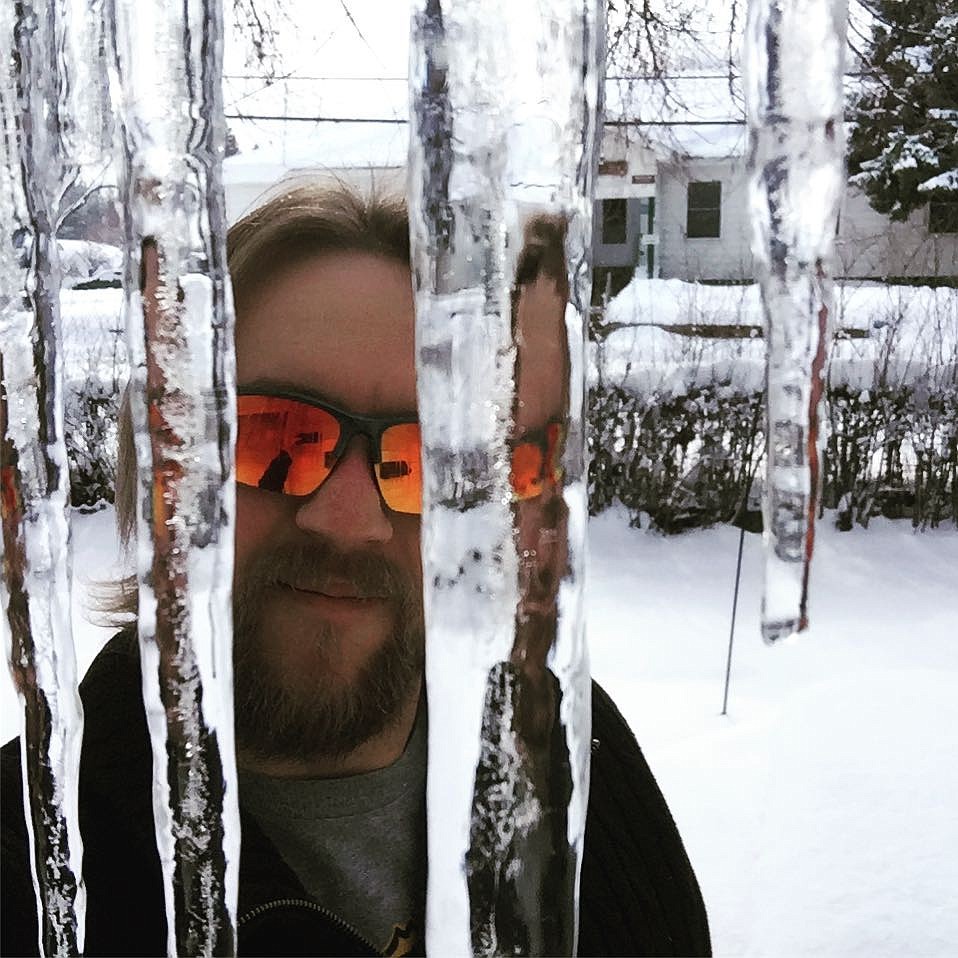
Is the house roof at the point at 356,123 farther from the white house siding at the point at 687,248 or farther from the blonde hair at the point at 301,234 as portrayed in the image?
the blonde hair at the point at 301,234

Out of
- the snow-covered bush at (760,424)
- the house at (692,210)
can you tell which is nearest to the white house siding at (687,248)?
the house at (692,210)

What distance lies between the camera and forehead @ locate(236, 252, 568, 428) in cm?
85

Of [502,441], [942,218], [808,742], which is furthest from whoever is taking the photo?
[942,218]

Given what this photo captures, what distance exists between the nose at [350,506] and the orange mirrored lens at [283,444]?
0.05 feet

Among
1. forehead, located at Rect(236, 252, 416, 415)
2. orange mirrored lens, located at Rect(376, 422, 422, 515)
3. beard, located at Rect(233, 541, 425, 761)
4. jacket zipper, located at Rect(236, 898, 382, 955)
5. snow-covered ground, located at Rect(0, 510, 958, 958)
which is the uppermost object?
forehead, located at Rect(236, 252, 416, 415)

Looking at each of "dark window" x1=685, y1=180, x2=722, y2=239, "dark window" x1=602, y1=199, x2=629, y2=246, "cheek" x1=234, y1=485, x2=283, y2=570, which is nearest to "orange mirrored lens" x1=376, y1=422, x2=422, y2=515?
"cheek" x1=234, y1=485, x2=283, y2=570

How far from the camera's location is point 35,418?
592 mm

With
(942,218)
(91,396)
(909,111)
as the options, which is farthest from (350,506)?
(942,218)

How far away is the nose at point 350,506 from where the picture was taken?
83cm

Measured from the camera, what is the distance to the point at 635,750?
1295 mm

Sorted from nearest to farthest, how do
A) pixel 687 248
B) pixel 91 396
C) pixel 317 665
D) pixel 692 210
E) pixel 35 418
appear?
pixel 35 418 < pixel 317 665 < pixel 91 396 < pixel 692 210 < pixel 687 248

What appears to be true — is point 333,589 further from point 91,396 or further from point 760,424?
point 760,424

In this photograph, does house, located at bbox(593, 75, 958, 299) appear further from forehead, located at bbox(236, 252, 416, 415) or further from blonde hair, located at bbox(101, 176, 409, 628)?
forehead, located at bbox(236, 252, 416, 415)

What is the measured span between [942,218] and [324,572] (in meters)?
3.93
